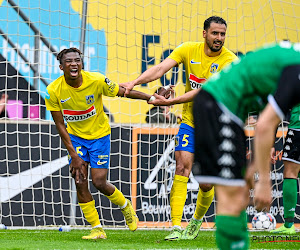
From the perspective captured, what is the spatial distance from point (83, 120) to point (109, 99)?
3.71 m

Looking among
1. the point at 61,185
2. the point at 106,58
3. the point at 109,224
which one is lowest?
the point at 109,224

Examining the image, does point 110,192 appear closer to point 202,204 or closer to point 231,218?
point 202,204

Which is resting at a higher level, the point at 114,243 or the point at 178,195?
the point at 178,195

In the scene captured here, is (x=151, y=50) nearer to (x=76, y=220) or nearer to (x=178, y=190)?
(x=76, y=220)

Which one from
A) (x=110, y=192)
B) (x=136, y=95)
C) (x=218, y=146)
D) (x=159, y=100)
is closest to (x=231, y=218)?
(x=218, y=146)

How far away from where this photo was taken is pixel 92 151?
658cm

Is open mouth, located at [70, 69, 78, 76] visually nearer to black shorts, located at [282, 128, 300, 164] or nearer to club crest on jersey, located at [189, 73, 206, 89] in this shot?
club crest on jersey, located at [189, 73, 206, 89]

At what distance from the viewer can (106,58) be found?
385 inches

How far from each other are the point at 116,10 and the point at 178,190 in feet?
15.3

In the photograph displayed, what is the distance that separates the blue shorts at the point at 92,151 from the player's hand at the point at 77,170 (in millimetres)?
244

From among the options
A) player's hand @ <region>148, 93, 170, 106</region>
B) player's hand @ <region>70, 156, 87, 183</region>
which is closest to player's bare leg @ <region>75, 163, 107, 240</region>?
player's hand @ <region>70, 156, 87, 183</region>

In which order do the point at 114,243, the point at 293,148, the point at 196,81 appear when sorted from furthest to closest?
the point at 293,148 < the point at 196,81 < the point at 114,243

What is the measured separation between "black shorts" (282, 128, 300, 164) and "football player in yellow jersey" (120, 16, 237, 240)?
1.27 m

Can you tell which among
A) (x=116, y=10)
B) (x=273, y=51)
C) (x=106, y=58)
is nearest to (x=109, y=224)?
(x=106, y=58)
